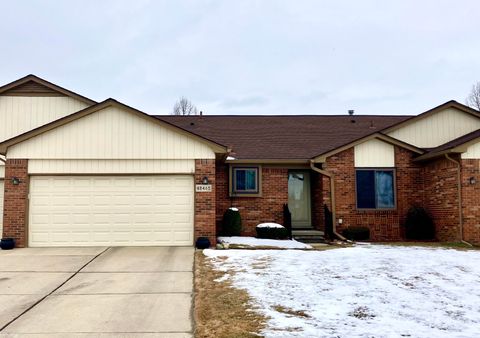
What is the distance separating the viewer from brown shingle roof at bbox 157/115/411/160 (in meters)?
16.1

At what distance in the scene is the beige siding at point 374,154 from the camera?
14.9m

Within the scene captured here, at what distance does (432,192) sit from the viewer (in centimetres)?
1446

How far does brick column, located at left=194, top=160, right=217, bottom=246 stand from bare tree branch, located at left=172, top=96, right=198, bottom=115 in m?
33.7

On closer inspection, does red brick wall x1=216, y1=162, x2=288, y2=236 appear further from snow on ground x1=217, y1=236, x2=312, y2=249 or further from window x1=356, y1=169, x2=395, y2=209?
window x1=356, y1=169, x2=395, y2=209

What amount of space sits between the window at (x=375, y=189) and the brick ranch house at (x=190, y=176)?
3 centimetres

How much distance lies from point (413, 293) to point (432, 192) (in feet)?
27.4

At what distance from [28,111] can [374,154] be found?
1279 centimetres

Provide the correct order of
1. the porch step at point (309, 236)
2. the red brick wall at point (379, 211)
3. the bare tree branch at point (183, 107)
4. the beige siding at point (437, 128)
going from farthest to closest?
1. the bare tree branch at point (183, 107)
2. the beige siding at point (437, 128)
3. the red brick wall at point (379, 211)
4. the porch step at point (309, 236)

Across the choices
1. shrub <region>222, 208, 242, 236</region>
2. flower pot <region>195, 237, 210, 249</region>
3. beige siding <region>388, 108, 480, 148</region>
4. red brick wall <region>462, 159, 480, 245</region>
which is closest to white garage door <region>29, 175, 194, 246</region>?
flower pot <region>195, 237, 210, 249</region>

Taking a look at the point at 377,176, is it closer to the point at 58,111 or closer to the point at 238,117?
the point at 238,117

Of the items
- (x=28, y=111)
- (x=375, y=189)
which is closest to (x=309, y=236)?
(x=375, y=189)

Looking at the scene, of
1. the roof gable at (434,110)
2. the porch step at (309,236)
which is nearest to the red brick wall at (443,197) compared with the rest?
the roof gable at (434,110)

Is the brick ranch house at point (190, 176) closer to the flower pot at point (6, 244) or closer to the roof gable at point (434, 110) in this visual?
the roof gable at point (434, 110)

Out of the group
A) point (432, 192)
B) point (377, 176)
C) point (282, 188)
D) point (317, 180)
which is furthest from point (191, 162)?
point (432, 192)
